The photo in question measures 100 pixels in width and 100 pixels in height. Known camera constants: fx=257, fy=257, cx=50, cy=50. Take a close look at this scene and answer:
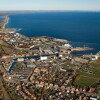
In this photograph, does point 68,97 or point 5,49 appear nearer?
point 68,97

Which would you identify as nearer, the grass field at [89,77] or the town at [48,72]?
the town at [48,72]

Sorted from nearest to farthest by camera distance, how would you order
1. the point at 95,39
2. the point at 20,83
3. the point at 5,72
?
the point at 20,83
the point at 5,72
the point at 95,39

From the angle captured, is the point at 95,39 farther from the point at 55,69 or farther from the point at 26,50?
the point at 55,69

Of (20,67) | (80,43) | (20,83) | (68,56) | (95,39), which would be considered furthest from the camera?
(95,39)

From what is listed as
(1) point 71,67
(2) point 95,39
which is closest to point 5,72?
(1) point 71,67

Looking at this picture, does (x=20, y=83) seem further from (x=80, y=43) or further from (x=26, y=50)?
(x=80, y=43)

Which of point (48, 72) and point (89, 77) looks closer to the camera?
point (89, 77)

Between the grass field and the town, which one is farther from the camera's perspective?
the grass field
